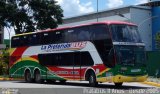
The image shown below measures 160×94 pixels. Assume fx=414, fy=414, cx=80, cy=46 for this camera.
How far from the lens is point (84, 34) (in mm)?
25438

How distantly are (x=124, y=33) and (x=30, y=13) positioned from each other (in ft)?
101

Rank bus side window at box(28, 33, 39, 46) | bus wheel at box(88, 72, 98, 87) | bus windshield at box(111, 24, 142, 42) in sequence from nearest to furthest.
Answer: bus windshield at box(111, 24, 142, 42), bus wheel at box(88, 72, 98, 87), bus side window at box(28, 33, 39, 46)

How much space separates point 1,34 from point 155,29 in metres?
35.5

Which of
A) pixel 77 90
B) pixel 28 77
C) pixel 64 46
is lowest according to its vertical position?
pixel 77 90

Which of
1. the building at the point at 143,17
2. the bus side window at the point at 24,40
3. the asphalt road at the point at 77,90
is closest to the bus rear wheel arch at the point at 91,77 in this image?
the asphalt road at the point at 77,90

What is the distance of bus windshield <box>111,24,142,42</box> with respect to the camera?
918 inches

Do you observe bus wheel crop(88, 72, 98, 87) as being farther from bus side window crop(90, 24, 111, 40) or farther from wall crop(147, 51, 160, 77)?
wall crop(147, 51, 160, 77)

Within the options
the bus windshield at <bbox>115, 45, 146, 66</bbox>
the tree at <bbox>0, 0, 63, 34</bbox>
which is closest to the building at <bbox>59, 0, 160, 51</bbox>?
the tree at <bbox>0, 0, 63, 34</bbox>

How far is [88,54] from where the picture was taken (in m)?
25.0

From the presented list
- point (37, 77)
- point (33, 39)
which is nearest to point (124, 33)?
point (33, 39)

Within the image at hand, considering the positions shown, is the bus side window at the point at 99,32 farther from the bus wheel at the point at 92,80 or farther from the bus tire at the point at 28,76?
the bus tire at the point at 28,76

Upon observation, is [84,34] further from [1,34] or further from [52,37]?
[1,34]

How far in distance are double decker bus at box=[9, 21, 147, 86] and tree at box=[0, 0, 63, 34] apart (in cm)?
1862

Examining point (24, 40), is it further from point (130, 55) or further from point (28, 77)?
point (130, 55)
